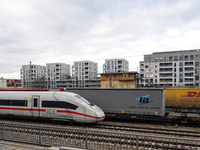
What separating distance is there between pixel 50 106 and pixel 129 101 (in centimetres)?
757

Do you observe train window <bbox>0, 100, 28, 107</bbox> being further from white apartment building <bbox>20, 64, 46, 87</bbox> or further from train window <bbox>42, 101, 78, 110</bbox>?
white apartment building <bbox>20, 64, 46, 87</bbox>

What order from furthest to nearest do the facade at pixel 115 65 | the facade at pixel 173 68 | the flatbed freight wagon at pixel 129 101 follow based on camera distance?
the facade at pixel 115 65
the facade at pixel 173 68
the flatbed freight wagon at pixel 129 101

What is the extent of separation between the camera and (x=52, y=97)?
14992mm

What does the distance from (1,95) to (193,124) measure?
64.7ft

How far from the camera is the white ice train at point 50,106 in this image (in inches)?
545

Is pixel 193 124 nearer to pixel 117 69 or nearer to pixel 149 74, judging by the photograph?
pixel 149 74

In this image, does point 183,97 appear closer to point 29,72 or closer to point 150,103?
point 150,103

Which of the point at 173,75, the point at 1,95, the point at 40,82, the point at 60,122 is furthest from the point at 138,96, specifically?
the point at 40,82

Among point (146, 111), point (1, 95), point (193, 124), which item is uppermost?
point (1, 95)

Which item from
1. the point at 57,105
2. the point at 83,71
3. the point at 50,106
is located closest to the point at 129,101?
the point at 57,105

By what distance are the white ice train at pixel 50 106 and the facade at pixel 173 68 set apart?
63.9 m

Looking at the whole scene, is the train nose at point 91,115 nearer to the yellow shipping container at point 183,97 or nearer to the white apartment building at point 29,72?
the yellow shipping container at point 183,97

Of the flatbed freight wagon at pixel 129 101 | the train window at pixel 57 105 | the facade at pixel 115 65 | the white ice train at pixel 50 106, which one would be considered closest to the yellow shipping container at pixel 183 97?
the flatbed freight wagon at pixel 129 101

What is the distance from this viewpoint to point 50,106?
1501cm
